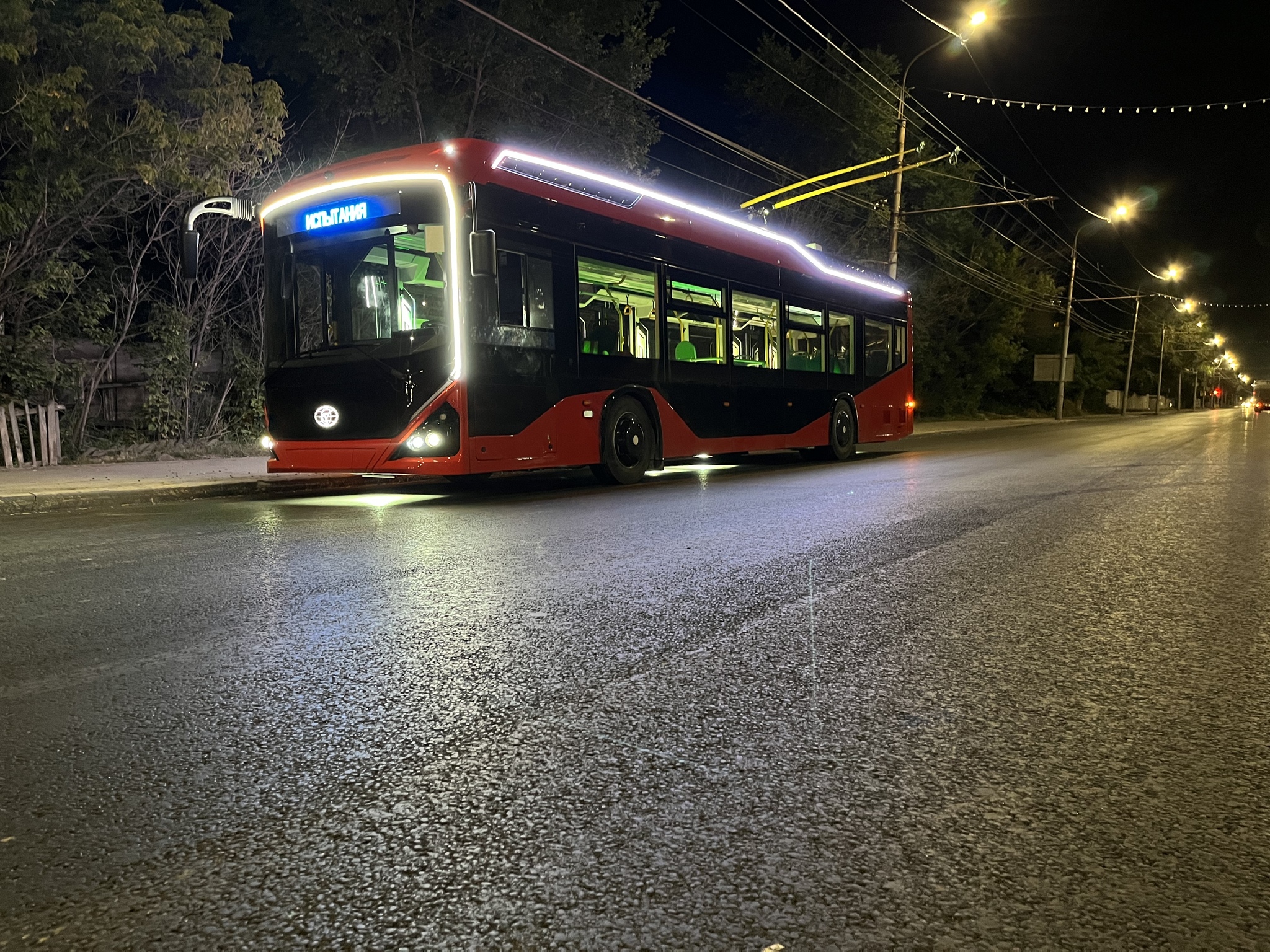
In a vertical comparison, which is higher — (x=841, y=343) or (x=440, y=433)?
(x=841, y=343)

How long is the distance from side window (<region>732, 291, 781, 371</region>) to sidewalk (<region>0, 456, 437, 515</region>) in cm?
550

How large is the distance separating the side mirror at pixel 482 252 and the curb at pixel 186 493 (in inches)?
177

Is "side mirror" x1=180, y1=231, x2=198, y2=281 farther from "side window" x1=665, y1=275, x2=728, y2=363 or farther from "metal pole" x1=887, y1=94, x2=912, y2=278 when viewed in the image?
"metal pole" x1=887, y1=94, x2=912, y2=278

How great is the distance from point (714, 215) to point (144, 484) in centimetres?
892

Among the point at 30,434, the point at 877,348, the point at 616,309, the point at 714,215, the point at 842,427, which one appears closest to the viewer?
the point at 616,309

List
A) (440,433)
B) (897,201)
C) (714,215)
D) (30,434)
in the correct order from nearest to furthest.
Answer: (440,433)
(714,215)
(30,434)
(897,201)

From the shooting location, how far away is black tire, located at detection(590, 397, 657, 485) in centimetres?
1353

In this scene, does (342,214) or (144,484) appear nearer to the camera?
(342,214)

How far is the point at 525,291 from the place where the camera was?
1222 centimetres

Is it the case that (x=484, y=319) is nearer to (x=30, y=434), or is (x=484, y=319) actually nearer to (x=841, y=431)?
(x=30, y=434)

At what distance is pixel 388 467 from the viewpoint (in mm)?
11570

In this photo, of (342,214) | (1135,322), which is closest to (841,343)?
(342,214)

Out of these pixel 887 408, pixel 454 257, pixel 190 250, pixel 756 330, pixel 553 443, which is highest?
pixel 190 250

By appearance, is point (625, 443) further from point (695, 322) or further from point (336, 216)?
point (336, 216)
